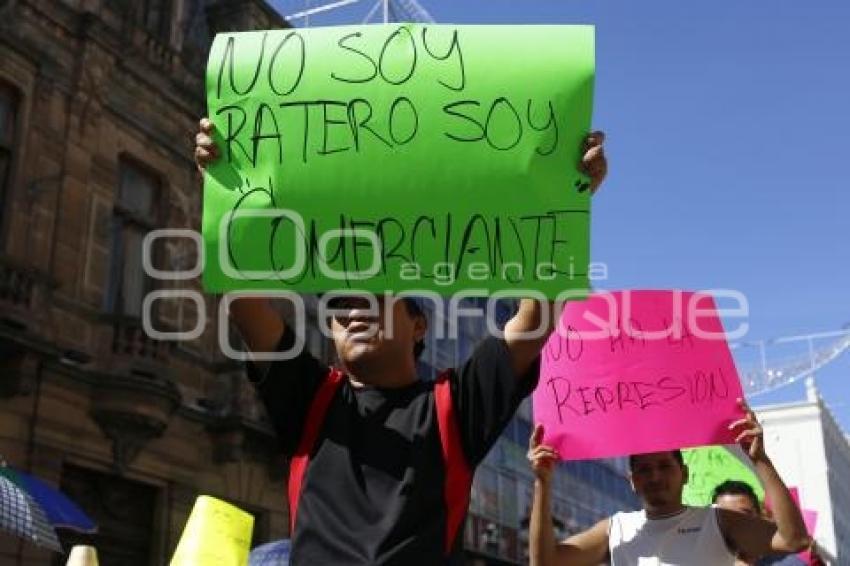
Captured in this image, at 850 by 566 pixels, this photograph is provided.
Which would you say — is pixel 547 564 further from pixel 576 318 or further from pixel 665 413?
pixel 576 318

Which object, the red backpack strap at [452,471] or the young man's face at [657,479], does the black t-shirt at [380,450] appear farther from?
the young man's face at [657,479]

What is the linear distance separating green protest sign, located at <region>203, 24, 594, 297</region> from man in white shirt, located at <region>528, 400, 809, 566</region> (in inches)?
53.2

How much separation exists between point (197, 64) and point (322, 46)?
40.6ft

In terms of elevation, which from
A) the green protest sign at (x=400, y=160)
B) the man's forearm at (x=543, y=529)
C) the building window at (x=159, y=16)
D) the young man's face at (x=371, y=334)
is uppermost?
the building window at (x=159, y=16)

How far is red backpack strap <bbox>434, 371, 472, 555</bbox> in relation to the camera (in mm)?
2486

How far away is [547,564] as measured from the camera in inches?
152

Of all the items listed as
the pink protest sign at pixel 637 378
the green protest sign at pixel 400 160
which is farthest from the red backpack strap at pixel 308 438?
the pink protest sign at pixel 637 378

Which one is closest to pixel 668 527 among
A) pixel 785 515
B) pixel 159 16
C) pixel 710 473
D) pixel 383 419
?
pixel 785 515

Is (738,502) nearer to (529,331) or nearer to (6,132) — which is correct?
(529,331)

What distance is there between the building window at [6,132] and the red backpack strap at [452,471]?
396 inches

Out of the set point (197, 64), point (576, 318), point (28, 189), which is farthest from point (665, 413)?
point (197, 64)

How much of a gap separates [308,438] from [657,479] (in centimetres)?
187

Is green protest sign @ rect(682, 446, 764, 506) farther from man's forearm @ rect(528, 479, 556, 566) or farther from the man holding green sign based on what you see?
the man holding green sign

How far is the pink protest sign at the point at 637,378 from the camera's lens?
408 cm
